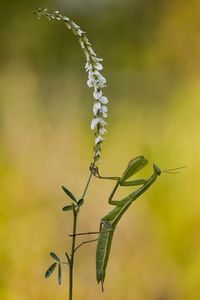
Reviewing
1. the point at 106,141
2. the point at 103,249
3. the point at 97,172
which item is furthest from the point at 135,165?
the point at 106,141

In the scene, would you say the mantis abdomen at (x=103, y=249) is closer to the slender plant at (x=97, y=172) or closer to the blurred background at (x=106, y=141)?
the slender plant at (x=97, y=172)

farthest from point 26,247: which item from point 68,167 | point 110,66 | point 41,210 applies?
point 110,66

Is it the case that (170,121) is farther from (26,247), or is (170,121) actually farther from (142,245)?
(26,247)

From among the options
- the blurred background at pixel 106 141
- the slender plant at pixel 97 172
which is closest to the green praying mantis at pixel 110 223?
the slender plant at pixel 97 172

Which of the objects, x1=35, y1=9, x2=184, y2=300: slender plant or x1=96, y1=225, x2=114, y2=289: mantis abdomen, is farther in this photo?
x1=96, y1=225, x2=114, y2=289: mantis abdomen

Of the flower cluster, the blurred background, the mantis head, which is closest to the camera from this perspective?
the flower cluster

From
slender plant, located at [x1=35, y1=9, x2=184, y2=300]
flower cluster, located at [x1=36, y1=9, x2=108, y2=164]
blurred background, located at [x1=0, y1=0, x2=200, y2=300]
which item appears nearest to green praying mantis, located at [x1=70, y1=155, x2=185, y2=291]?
slender plant, located at [x1=35, y1=9, x2=184, y2=300]

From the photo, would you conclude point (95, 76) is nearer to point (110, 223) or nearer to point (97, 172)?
point (97, 172)

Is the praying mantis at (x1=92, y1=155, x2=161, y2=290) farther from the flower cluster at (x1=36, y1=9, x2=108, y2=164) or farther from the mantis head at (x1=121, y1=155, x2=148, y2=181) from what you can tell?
the flower cluster at (x1=36, y1=9, x2=108, y2=164)
